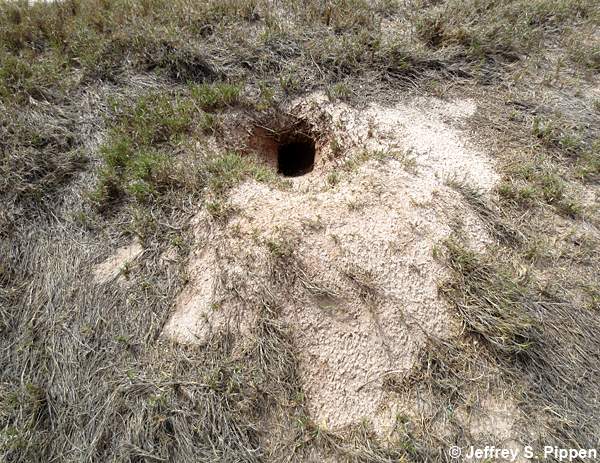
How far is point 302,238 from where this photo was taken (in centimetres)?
240

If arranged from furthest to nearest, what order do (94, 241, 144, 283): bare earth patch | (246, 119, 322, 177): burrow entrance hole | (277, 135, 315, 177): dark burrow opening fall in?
(277, 135, 315, 177): dark burrow opening → (246, 119, 322, 177): burrow entrance hole → (94, 241, 144, 283): bare earth patch

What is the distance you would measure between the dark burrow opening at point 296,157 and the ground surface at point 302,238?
84mm

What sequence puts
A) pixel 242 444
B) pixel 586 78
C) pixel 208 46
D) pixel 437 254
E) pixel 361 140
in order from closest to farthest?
pixel 242 444 < pixel 437 254 < pixel 361 140 < pixel 586 78 < pixel 208 46

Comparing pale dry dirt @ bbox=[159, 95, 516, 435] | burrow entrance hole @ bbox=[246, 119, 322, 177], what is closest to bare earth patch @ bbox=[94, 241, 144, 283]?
pale dry dirt @ bbox=[159, 95, 516, 435]

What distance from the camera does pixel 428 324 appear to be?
86.3 inches

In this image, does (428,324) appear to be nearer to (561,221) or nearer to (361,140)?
(561,221)

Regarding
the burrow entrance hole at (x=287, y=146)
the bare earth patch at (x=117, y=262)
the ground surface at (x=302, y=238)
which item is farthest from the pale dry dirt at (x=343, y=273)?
the burrow entrance hole at (x=287, y=146)

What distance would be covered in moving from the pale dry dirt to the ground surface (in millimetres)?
15

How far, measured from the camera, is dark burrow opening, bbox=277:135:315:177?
355 centimetres

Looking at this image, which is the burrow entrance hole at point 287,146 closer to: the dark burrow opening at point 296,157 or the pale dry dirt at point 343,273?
the dark burrow opening at point 296,157

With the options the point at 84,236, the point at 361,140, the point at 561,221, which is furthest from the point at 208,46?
the point at 561,221

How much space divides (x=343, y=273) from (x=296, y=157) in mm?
1804

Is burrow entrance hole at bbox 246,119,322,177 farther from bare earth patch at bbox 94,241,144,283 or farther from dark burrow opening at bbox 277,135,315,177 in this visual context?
bare earth patch at bbox 94,241,144,283

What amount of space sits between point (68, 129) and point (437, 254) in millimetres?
3475
